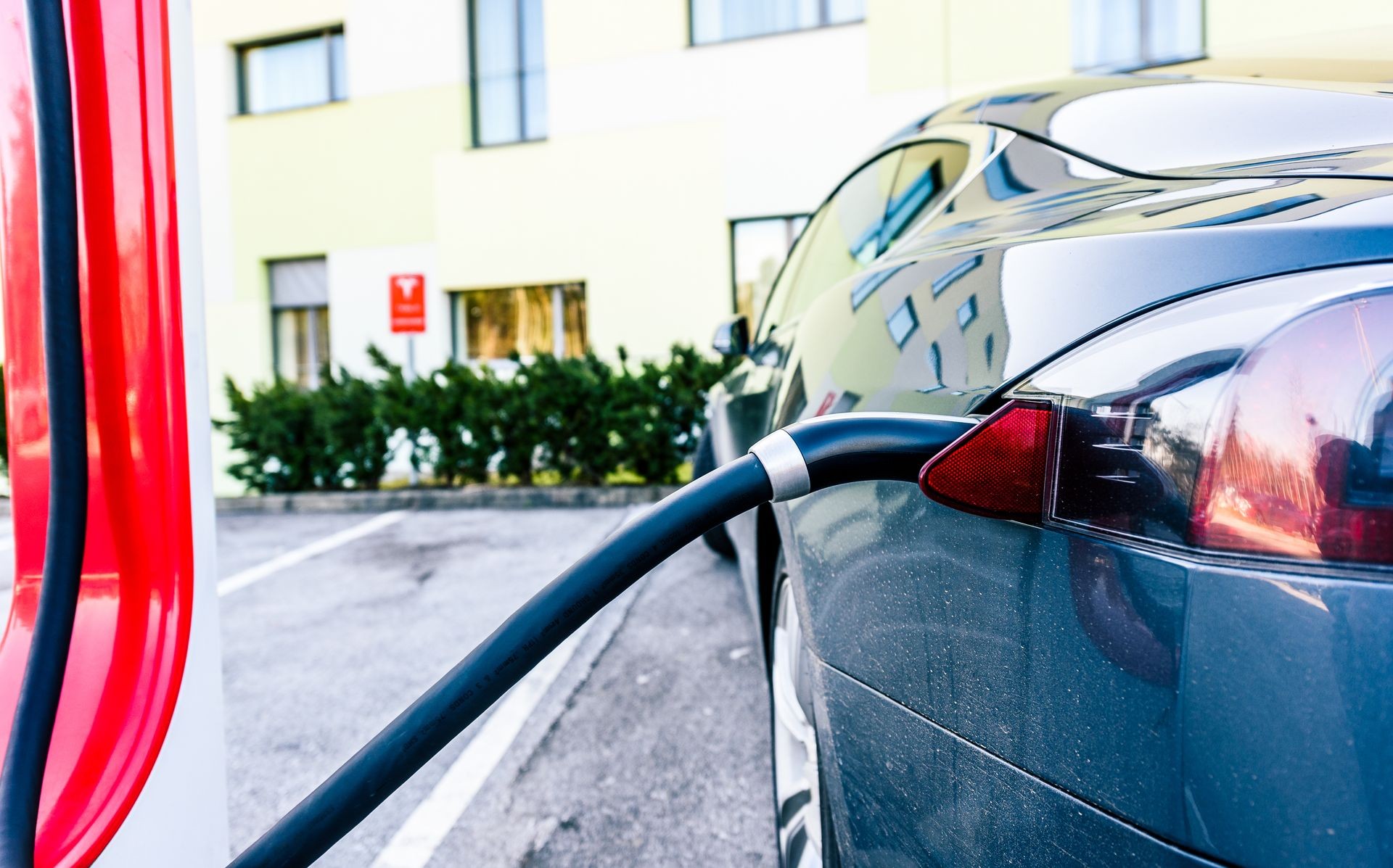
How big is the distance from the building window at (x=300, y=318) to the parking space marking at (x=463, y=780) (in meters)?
9.24

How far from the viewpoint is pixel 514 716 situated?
260 centimetres

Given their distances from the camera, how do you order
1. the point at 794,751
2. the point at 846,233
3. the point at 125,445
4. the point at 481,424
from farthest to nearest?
1. the point at 481,424
2. the point at 846,233
3. the point at 794,751
4. the point at 125,445

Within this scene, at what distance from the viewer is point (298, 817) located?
2.84 ft

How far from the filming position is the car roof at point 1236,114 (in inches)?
36.5

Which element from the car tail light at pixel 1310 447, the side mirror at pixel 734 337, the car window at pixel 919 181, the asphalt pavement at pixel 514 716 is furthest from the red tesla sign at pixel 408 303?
the car tail light at pixel 1310 447

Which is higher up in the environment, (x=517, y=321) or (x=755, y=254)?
(x=755, y=254)

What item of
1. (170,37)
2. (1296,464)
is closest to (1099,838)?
(1296,464)

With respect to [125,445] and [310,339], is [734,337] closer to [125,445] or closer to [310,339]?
[125,445]

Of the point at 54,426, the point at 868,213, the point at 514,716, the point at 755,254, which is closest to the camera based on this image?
the point at 54,426

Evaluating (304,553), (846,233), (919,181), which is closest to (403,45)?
(304,553)

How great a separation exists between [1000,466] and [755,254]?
8554 millimetres

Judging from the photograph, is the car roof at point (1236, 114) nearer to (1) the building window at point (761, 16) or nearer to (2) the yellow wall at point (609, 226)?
(2) the yellow wall at point (609, 226)

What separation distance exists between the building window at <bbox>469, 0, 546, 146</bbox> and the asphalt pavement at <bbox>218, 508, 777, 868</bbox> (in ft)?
22.6

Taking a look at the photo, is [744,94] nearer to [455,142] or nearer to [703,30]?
[703,30]
